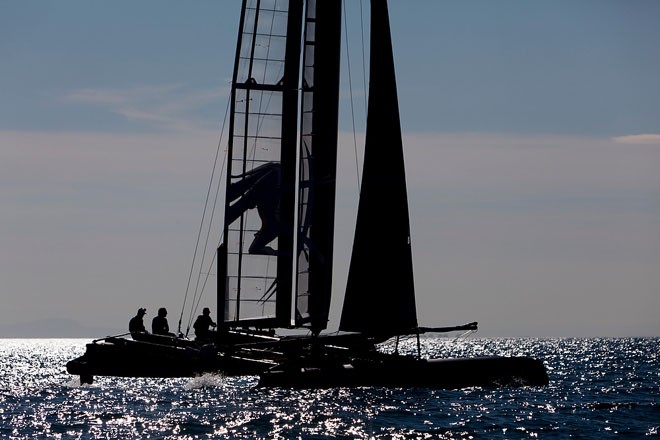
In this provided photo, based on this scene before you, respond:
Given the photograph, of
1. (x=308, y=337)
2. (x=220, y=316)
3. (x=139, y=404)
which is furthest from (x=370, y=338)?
(x=139, y=404)

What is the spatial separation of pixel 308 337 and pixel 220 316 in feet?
9.49

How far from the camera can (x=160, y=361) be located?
33219 mm

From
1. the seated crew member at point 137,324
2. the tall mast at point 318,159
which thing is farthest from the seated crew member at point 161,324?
the tall mast at point 318,159

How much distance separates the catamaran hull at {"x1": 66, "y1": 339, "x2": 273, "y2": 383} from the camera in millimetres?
32969

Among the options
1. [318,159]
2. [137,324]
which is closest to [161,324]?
[137,324]

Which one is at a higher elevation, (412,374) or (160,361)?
(160,361)

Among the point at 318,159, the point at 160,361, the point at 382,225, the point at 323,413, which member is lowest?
the point at 323,413

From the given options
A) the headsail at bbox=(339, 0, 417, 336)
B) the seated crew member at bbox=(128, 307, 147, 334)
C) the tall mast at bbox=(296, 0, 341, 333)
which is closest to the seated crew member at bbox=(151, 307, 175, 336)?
the seated crew member at bbox=(128, 307, 147, 334)

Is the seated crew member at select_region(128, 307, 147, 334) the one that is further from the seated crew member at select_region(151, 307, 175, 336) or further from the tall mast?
the tall mast

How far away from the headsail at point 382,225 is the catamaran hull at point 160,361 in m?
3.32

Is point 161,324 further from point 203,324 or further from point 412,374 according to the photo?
point 412,374

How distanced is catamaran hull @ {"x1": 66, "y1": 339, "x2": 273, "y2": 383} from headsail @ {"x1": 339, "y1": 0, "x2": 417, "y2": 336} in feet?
10.9

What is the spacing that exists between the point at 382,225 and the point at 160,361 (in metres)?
7.60

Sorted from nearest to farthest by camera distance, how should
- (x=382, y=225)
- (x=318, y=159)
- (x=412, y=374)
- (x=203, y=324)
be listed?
(x=412, y=374), (x=382, y=225), (x=318, y=159), (x=203, y=324)
